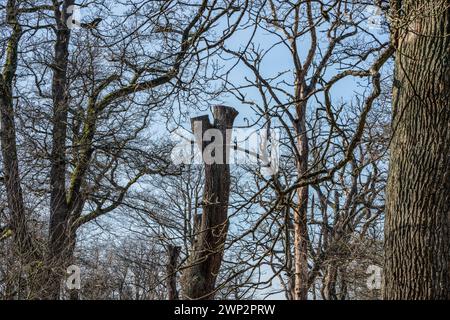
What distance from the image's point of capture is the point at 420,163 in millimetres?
5102

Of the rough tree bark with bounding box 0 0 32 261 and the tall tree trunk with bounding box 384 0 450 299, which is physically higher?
the rough tree bark with bounding box 0 0 32 261

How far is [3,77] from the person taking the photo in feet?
48.5

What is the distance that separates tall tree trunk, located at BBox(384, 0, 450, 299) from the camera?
492 cm

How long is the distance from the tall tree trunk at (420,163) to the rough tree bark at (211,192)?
4.44 m

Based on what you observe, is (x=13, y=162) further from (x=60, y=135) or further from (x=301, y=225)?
(x=301, y=225)

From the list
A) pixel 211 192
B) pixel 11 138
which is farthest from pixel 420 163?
pixel 11 138

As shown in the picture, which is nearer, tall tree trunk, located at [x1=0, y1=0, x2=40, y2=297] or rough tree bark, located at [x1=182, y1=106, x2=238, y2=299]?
rough tree bark, located at [x1=182, y1=106, x2=238, y2=299]

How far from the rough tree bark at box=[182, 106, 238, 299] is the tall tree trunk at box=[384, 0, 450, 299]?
444 cm

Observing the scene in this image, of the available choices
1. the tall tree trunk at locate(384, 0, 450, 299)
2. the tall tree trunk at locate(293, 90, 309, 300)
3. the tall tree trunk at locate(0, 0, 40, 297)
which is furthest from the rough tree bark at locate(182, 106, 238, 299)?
the tall tree trunk at locate(384, 0, 450, 299)

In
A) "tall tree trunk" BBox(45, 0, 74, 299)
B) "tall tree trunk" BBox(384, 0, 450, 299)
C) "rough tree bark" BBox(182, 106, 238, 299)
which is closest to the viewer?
"tall tree trunk" BBox(384, 0, 450, 299)

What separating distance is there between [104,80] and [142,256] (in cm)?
643

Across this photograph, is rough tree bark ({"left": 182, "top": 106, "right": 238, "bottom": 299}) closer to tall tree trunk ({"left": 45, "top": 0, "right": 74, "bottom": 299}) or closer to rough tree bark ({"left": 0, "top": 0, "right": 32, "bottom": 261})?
rough tree bark ({"left": 0, "top": 0, "right": 32, "bottom": 261})
